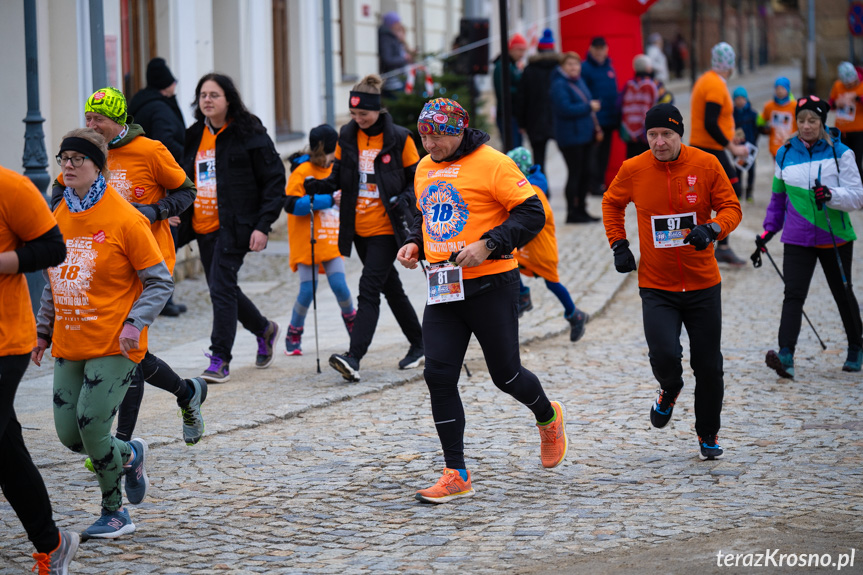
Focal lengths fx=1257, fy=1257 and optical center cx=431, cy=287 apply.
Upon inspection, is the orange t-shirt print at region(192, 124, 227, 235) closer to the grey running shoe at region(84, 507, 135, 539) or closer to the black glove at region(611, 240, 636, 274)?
the black glove at region(611, 240, 636, 274)

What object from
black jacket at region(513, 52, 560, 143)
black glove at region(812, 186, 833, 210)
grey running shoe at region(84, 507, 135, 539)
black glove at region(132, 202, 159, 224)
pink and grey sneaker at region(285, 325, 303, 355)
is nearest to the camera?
grey running shoe at region(84, 507, 135, 539)

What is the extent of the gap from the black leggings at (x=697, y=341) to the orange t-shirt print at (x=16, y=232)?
10.1ft

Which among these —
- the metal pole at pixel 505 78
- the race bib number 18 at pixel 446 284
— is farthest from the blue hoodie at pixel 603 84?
the race bib number 18 at pixel 446 284

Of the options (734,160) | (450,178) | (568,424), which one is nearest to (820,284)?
(734,160)

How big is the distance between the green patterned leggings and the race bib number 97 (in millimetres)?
2705

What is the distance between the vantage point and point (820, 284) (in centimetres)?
1266

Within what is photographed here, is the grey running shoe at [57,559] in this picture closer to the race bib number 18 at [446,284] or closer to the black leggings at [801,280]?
the race bib number 18 at [446,284]

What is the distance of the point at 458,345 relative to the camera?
5.86 metres

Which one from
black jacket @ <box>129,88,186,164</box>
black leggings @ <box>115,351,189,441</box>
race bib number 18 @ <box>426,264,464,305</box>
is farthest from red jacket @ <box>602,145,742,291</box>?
black jacket @ <box>129,88,186,164</box>

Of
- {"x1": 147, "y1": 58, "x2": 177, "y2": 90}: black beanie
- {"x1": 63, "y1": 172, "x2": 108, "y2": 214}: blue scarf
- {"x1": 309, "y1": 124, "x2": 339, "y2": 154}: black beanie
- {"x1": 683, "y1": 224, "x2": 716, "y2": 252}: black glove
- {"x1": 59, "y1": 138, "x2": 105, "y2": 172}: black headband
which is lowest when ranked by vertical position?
{"x1": 683, "y1": 224, "x2": 716, "y2": 252}: black glove

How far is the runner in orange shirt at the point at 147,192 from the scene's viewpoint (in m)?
6.12

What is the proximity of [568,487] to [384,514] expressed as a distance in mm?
926

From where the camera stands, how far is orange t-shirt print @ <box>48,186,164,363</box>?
5.09 m

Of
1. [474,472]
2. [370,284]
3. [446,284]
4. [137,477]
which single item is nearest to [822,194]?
[370,284]
